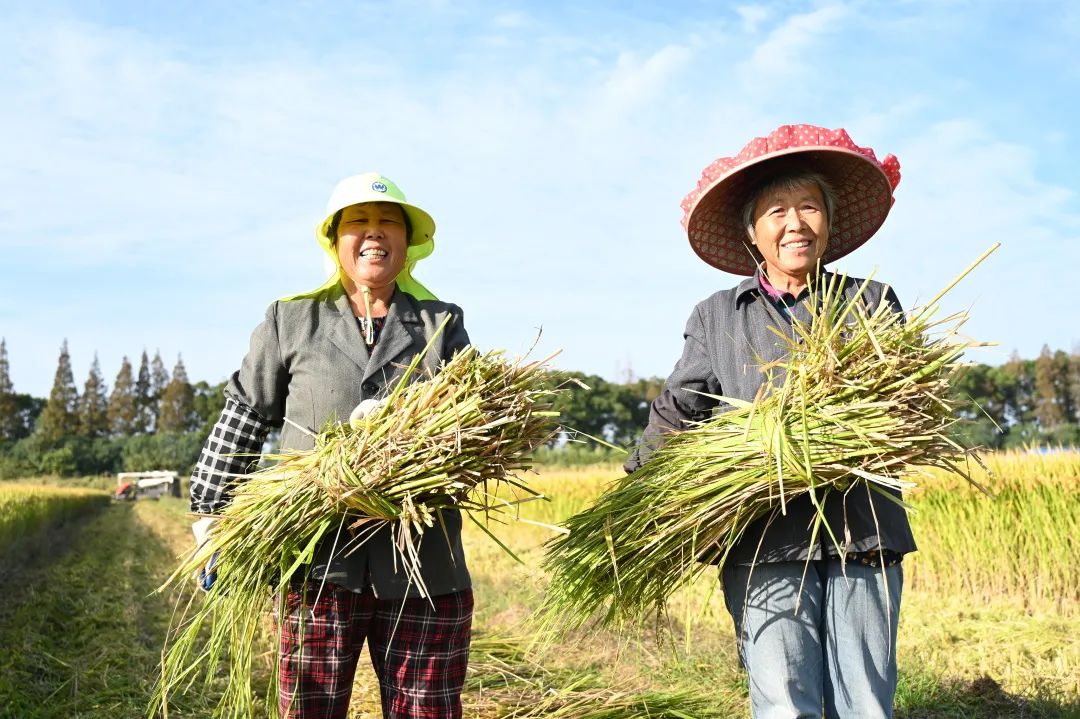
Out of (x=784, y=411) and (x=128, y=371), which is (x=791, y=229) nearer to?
(x=784, y=411)

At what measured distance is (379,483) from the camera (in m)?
1.82

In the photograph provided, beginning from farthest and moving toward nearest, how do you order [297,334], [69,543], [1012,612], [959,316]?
[69,543]
[1012,612]
[297,334]
[959,316]

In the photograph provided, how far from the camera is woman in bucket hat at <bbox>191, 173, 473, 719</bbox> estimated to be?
6.72ft

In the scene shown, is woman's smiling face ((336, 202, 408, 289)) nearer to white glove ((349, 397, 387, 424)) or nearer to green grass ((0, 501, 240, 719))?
white glove ((349, 397, 387, 424))

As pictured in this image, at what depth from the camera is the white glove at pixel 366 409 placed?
192 centimetres

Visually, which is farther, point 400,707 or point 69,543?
point 69,543

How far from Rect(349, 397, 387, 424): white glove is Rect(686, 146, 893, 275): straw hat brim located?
103 cm

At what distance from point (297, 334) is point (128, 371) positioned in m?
82.3

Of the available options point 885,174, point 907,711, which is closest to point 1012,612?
point 907,711

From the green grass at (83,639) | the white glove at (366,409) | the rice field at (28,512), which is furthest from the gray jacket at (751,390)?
the rice field at (28,512)

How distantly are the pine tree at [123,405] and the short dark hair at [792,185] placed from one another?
260 ft

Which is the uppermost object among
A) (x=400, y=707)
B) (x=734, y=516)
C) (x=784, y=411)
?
(x=784, y=411)

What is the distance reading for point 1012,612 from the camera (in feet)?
19.2

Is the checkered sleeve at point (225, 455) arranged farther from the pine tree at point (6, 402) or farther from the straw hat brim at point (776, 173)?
the pine tree at point (6, 402)
